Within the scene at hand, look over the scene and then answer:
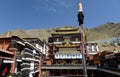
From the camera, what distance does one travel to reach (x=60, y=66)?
38.1m

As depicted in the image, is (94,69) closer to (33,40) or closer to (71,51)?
(71,51)

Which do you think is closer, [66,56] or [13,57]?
[13,57]

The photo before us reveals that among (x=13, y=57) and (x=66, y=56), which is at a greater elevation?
(x=13, y=57)

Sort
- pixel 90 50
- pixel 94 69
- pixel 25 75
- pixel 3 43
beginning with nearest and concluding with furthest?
pixel 3 43 → pixel 25 75 → pixel 94 69 → pixel 90 50

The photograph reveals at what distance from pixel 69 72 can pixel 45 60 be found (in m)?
10.2

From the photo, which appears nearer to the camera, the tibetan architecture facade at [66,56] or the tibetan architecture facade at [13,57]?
the tibetan architecture facade at [13,57]

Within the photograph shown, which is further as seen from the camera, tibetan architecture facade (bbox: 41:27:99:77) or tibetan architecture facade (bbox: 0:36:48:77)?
tibetan architecture facade (bbox: 41:27:99:77)

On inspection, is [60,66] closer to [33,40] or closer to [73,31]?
[33,40]

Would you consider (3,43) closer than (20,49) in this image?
Yes

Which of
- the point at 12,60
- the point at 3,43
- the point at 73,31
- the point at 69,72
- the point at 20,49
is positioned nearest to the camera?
the point at 12,60

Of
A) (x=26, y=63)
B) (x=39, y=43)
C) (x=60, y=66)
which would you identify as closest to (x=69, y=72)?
(x=60, y=66)

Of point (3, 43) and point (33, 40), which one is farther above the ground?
point (33, 40)

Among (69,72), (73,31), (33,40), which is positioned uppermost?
(73,31)

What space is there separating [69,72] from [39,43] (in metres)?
15.1
